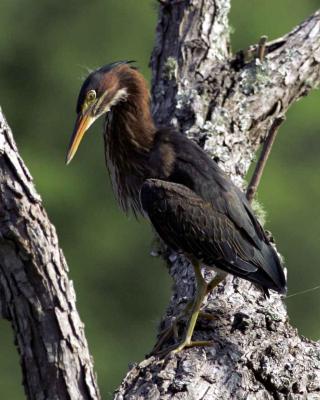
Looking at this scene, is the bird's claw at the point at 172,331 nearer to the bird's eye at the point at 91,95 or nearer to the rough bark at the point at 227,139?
the rough bark at the point at 227,139

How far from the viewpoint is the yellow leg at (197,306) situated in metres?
4.67

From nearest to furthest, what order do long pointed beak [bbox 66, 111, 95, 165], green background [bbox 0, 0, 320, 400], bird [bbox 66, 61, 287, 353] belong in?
bird [bbox 66, 61, 287, 353], long pointed beak [bbox 66, 111, 95, 165], green background [bbox 0, 0, 320, 400]

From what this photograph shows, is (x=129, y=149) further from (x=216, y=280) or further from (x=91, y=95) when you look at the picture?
(x=216, y=280)

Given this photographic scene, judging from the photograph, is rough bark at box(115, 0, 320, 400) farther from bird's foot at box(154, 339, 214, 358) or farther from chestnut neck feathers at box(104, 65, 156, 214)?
chestnut neck feathers at box(104, 65, 156, 214)

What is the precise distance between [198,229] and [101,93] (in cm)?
75

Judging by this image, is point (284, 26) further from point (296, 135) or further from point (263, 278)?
point (263, 278)

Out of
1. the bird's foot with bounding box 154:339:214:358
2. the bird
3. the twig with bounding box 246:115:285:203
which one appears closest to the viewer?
the bird's foot with bounding box 154:339:214:358

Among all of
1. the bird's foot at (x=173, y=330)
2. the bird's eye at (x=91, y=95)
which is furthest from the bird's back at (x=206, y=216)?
the bird's eye at (x=91, y=95)

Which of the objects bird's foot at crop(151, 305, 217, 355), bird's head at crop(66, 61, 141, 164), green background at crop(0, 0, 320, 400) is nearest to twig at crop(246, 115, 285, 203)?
bird's head at crop(66, 61, 141, 164)

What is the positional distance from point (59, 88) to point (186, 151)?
1014 cm

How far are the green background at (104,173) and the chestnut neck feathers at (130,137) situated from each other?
686 centimetres

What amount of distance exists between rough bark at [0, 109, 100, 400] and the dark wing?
122cm

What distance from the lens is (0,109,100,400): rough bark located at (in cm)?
390

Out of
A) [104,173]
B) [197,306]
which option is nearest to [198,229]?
[197,306]
